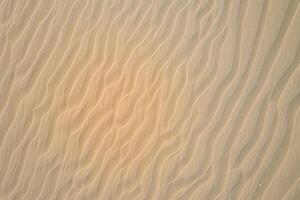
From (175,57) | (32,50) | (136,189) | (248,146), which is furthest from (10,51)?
(248,146)

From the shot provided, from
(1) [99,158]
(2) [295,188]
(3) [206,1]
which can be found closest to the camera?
(2) [295,188]

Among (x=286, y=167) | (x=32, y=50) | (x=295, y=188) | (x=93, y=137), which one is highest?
(x=32, y=50)

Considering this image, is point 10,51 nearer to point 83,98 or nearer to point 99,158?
point 83,98

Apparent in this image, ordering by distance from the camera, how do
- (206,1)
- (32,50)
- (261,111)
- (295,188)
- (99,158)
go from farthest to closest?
(32,50) → (206,1) → (99,158) → (261,111) → (295,188)

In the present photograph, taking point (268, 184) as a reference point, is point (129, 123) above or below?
above

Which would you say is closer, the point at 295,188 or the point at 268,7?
the point at 295,188

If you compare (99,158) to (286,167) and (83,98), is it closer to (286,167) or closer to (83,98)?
(83,98)
